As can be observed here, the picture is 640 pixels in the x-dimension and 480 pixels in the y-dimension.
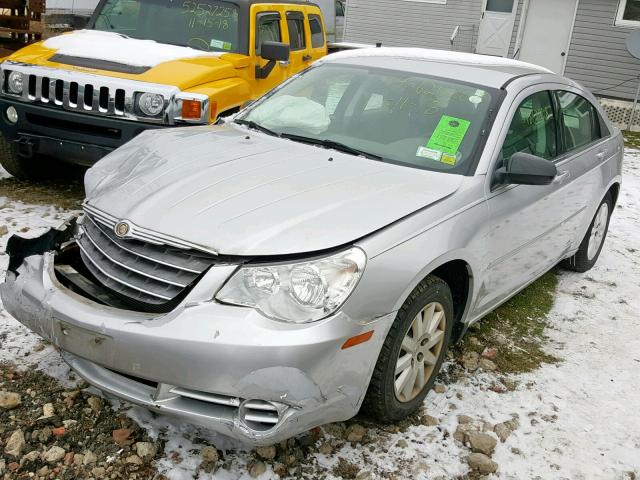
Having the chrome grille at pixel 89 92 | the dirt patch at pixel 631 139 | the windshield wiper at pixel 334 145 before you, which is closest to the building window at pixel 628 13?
the dirt patch at pixel 631 139

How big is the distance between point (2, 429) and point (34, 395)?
0.25 metres

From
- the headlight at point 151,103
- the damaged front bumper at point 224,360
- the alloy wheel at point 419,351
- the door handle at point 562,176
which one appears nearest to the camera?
the damaged front bumper at point 224,360

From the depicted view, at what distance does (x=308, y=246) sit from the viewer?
8.38ft

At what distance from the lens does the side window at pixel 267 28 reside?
654 cm

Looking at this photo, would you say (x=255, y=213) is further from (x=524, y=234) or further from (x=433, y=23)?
(x=433, y=23)

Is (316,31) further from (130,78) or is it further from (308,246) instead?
(308,246)

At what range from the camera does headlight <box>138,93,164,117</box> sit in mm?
5211

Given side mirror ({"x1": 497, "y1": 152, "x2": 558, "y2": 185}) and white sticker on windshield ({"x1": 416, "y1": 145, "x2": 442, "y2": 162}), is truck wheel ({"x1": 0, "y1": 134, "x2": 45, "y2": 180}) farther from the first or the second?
side mirror ({"x1": 497, "y1": 152, "x2": 558, "y2": 185})

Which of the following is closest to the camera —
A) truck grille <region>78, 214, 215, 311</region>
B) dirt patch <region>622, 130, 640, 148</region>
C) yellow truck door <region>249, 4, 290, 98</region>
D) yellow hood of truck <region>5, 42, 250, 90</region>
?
truck grille <region>78, 214, 215, 311</region>

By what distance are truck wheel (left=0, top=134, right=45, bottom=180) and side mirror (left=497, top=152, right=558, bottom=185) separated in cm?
431

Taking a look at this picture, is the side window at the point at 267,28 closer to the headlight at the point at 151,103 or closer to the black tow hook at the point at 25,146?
the headlight at the point at 151,103

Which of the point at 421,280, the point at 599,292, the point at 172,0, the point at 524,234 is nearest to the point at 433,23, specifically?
the point at 172,0

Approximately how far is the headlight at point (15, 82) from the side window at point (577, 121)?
424cm

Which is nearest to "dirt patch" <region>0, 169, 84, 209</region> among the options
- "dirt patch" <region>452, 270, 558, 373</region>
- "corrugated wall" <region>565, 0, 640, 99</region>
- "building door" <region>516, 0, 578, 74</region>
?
"dirt patch" <region>452, 270, 558, 373</region>
